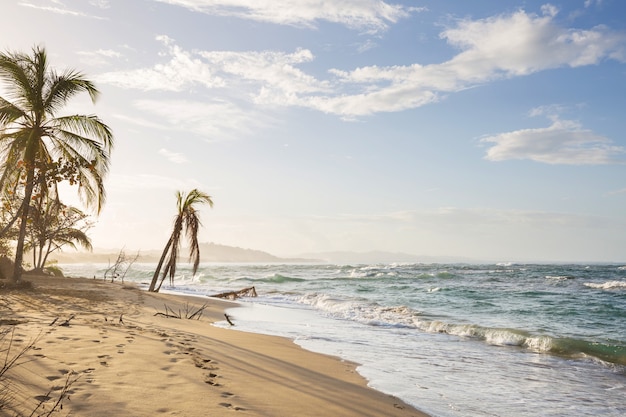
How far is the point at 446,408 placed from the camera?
6262mm

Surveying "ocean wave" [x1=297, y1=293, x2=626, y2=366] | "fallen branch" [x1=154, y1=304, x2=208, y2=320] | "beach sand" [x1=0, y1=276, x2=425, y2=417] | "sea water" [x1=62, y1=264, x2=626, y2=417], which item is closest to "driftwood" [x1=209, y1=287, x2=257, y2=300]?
"sea water" [x1=62, y1=264, x2=626, y2=417]

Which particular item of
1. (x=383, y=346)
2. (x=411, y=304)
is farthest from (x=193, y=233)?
(x=383, y=346)

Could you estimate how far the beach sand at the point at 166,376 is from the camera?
454cm

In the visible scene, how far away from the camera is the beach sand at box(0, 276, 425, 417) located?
14.9ft

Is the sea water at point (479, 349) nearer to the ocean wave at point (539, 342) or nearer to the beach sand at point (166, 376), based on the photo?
the ocean wave at point (539, 342)

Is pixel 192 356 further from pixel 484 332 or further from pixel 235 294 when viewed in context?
pixel 235 294

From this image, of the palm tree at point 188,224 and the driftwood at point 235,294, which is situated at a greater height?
the palm tree at point 188,224

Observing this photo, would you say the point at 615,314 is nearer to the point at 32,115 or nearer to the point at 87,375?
the point at 87,375

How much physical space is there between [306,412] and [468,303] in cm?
2159

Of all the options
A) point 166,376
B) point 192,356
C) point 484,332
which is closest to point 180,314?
point 192,356

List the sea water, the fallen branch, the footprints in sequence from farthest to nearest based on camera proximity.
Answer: the fallen branch → the sea water → the footprints

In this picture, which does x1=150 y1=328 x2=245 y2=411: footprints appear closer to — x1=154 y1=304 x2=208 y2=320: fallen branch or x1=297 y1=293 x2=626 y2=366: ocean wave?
x1=154 y1=304 x2=208 y2=320: fallen branch

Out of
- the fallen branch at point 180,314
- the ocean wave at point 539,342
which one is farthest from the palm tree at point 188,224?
the ocean wave at point 539,342

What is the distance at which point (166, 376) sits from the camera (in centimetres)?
571
